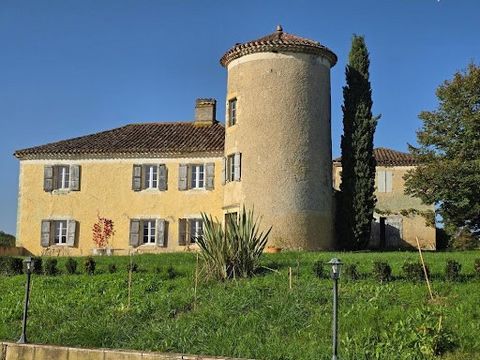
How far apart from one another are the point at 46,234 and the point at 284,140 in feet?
41.5

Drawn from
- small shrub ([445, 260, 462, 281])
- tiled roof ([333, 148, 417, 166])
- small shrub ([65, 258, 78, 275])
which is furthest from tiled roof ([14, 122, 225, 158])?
small shrub ([445, 260, 462, 281])

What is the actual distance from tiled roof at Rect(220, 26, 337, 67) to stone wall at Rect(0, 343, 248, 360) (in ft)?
60.7

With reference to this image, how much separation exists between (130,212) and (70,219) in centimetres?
295

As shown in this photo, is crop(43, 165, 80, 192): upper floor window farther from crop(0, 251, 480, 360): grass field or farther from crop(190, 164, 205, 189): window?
crop(0, 251, 480, 360): grass field

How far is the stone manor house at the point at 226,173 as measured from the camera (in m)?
28.2

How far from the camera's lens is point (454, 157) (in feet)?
102


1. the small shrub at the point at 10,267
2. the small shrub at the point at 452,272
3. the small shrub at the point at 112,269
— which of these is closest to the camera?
the small shrub at the point at 452,272

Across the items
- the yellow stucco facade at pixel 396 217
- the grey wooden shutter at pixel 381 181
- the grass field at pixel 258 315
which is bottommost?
the grass field at pixel 258 315

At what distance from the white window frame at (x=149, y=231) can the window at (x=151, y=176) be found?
1627 millimetres

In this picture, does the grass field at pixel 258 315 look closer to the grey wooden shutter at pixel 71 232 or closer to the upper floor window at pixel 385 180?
the grey wooden shutter at pixel 71 232

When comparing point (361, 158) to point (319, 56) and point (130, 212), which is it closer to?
point (319, 56)

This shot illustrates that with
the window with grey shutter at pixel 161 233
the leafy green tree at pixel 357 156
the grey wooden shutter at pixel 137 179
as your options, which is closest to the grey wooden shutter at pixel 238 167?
the leafy green tree at pixel 357 156

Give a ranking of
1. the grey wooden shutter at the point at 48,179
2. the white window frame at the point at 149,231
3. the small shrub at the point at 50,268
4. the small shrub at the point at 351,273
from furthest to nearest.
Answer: the grey wooden shutter at the point at 48,179, the white window frame at the point at 149,231, the small shrub at the point at 50,268, the small shrub at the point at 351,273

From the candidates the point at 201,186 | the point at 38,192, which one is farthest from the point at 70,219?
the point at 201,186
